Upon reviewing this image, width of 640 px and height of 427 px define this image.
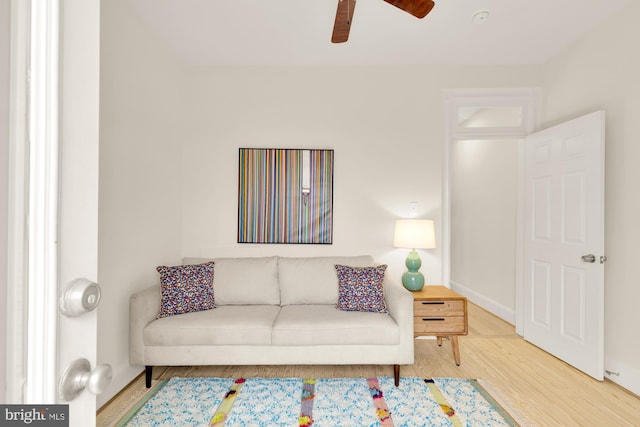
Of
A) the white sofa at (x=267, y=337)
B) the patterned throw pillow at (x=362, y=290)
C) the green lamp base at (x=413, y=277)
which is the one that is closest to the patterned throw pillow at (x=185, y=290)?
the white sofa at (x=267, y=337)

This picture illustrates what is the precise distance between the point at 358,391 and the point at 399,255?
1.45 meters

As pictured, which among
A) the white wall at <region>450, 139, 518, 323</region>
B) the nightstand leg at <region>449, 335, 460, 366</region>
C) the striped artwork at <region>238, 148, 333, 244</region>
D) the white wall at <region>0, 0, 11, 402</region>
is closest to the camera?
the white wall at <region>0, 0, 11, 402</region>

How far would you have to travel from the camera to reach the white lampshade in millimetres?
2953

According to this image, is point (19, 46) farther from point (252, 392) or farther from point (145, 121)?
point (145, 121)

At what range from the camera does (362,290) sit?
8.72 ft

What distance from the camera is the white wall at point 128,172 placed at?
7.19 feet

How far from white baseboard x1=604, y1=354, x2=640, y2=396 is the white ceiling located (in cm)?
263

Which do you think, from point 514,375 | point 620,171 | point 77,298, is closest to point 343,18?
point 77,298

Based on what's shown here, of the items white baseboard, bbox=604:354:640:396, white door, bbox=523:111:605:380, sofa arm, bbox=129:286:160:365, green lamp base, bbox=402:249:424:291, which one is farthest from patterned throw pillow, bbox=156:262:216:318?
white baseboard, bbox=604:354:640:396

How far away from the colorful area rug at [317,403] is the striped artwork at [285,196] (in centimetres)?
137

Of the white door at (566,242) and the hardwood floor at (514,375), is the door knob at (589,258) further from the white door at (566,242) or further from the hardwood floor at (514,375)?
the hardwood floor at (514,375)

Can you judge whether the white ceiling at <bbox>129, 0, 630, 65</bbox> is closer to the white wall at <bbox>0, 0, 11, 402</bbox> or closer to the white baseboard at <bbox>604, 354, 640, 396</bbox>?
the white wall at <bbox>0, 0, 11, 402</bbox>

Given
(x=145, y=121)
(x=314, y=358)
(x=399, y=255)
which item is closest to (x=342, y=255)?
(x=399, y=255)

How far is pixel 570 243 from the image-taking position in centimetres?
275
